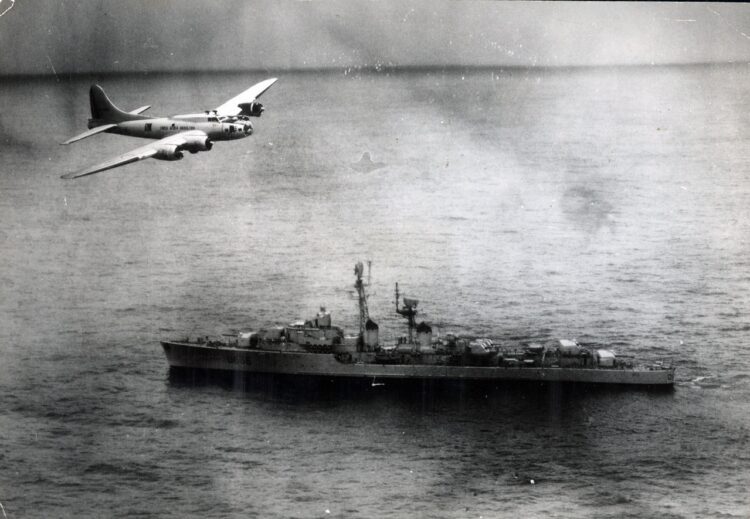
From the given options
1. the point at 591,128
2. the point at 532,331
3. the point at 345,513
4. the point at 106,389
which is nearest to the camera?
the point at 345,513

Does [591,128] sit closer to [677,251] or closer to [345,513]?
[677,251]

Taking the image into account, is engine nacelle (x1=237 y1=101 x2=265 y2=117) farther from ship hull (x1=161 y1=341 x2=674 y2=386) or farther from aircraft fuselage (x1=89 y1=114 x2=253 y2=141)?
ship hull (x1=161 y1=341 x2=674 y2=386)

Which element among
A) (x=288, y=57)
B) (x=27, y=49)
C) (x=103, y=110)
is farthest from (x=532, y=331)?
(x=27, y=49)

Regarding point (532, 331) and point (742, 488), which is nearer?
point (742, 488)

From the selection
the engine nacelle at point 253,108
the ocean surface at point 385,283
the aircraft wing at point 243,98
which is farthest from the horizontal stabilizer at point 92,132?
the engine nacelle at point 253,108

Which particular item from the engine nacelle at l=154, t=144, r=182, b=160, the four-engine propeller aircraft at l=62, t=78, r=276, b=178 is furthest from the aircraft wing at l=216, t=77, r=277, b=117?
the engine nacelle at l=154, t=144, r=182, b=160

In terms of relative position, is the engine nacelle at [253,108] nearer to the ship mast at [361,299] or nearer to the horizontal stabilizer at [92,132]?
the horizontal stabilizer at [92,132]
